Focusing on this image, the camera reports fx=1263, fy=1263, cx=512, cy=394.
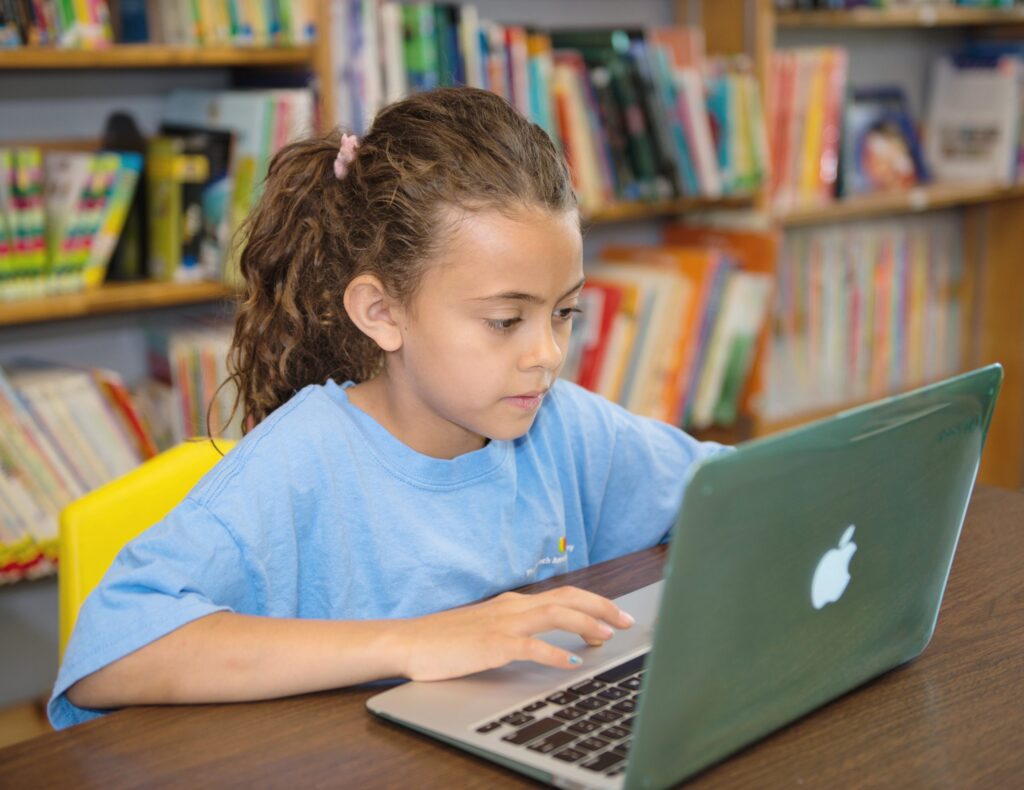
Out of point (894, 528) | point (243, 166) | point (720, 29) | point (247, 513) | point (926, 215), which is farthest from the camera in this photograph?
point (926, 215)

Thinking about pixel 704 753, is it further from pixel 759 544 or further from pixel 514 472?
pixel 514 472

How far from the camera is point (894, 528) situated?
32.1 inches

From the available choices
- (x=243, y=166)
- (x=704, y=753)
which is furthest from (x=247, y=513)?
(x=243, y=166)

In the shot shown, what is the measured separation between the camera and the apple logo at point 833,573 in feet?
2.50

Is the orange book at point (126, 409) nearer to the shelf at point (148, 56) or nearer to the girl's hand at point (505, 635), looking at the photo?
the shelf at point (148, 56)

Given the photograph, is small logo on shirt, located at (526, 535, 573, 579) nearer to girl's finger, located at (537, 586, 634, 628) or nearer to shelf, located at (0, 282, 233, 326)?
girl's finger, located at (537, 586, 634, 628)

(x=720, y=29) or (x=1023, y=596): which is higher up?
(x=720, y=29)

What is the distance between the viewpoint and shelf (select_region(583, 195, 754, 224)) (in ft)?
8.19

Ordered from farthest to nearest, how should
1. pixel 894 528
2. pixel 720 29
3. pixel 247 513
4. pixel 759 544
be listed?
1. pixel 720 29
2. pixel 247 513
3. pixel 894 528
4. pixel 759 544

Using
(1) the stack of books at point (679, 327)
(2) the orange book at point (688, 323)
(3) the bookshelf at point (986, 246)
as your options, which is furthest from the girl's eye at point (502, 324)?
(3) the bookshelf at point (986, 246)

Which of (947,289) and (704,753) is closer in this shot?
(704,753)

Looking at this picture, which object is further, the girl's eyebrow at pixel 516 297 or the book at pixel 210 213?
the book at pixel 210 213

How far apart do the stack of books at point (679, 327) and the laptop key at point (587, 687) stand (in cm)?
164

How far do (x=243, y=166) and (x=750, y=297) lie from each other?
45.0 inches
